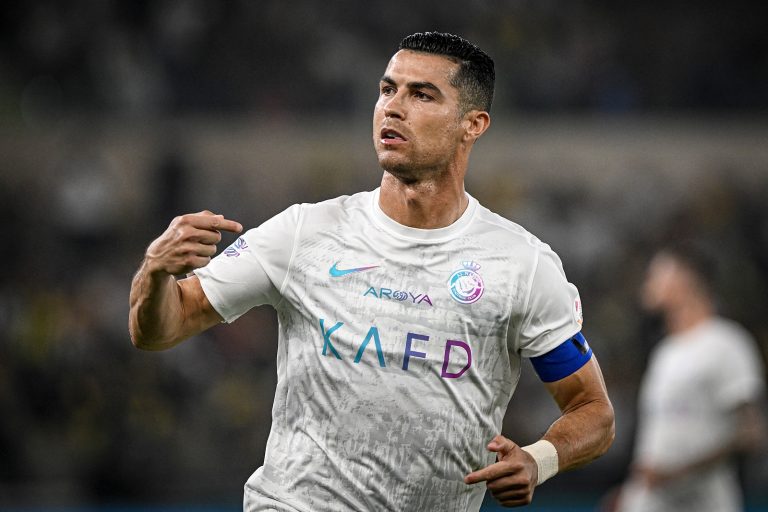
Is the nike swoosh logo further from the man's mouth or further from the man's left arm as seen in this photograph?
the man's left arm

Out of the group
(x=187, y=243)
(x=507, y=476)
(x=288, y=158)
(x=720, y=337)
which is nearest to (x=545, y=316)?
(x=507, y=476)

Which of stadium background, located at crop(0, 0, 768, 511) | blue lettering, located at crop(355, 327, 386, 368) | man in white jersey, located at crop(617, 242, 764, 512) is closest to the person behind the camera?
blue lettering, located at crop(355, 327, 386, 368)

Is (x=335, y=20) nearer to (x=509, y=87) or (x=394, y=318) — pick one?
(x=509, y=87)

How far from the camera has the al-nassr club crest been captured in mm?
3670

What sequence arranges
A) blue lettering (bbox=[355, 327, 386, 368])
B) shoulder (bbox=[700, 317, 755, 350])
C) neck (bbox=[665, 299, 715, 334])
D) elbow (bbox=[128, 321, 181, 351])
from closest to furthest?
elbow (bbox=[128, 321, 181, 351])
blue lettering (bbox=[355, 327, 386, 368])
shoulder (bbox=[700, 317, 755, 350])
neck (bbox=[665, 299, 715, 334])

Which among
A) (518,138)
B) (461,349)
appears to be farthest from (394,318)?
(518,138)

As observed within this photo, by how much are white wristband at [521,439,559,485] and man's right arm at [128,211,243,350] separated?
1063 millimetres

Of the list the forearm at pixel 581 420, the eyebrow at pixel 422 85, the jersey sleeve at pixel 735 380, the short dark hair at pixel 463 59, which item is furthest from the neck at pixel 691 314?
the eyebrow at pixel 422 85

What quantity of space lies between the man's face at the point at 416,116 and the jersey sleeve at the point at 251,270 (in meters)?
0.40

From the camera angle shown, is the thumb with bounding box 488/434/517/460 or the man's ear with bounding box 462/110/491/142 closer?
the thumb with bounding box 488/434/517/460

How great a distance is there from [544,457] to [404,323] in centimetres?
58

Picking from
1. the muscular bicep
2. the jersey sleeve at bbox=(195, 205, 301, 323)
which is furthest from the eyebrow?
the muscular bicep

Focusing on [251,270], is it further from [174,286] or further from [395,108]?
[395,108]

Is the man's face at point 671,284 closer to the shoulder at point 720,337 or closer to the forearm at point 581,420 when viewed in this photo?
the shoulder at point 720,337
